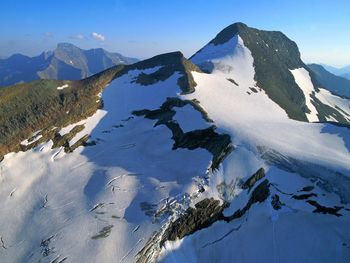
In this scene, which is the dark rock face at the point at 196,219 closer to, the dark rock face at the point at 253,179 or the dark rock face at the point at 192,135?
the dark rock face at the point at 253,179

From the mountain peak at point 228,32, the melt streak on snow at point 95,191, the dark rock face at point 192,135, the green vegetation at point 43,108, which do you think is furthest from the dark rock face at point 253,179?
the mountain peak at point 228,32

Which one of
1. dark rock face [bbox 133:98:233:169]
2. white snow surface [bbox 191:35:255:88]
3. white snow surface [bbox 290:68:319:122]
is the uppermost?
white snow surface [bbox 191:35:255:88]

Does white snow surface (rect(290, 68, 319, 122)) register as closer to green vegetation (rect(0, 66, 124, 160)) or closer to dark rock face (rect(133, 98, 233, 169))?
dark rock face (rect(133, 98, 233, 169))

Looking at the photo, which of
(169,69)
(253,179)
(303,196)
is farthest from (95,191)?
(169,69)

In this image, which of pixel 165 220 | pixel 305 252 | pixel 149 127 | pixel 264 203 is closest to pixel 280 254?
pixel 305 252

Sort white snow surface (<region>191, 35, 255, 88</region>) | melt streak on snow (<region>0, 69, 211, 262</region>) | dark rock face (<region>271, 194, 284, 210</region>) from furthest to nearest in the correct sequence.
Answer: white snow surface (<region>191, 35, 255, 88</region>) → dark rock face (<region>271, 194, 284, 210</region>) → melt streak on snow (<region>0, 69, 211, 262</region>)

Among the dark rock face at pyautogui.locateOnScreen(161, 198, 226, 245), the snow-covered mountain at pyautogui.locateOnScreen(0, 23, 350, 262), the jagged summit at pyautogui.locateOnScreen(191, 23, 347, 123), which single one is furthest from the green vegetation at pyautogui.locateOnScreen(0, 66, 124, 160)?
the jagged summit at pyautogui.locateOnScreen(191, 23, 347, 123)

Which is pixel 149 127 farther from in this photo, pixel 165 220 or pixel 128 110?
pixel 165 220

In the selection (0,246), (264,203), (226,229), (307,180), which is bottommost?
(0,246)
